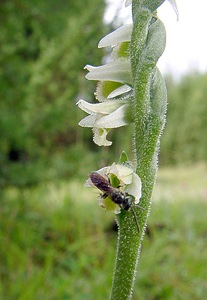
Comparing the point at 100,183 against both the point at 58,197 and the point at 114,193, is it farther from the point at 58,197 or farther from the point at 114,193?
the point at 58,197

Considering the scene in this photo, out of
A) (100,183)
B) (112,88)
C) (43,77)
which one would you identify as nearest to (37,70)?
(43,77)

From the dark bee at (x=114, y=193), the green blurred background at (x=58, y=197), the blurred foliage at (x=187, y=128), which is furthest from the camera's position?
the blurred foliage at (x=187, y=128)

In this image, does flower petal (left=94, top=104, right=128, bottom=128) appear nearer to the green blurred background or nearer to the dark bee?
the dark bee

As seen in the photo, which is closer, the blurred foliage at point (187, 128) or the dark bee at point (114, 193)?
the dark bee at point (114, 193)

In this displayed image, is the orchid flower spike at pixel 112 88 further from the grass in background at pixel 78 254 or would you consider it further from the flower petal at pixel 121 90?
the grass in background at pixel 78 254

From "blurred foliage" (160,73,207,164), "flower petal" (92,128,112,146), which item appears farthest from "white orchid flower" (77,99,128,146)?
"blurred foliage" (160,73,207,164)

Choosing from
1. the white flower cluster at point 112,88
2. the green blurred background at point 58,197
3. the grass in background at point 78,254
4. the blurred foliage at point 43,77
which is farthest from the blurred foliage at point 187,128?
the white flower cluster at point 112,88

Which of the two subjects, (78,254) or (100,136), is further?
(78,254)
